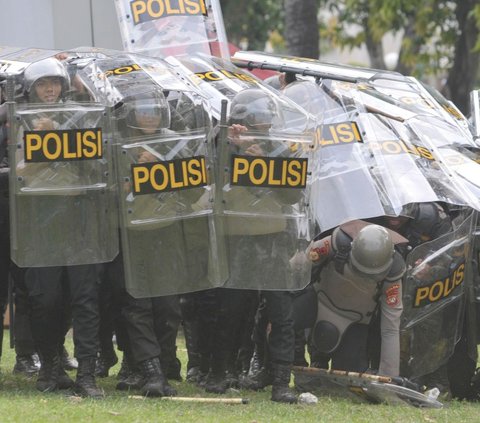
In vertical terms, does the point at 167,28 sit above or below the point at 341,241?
above

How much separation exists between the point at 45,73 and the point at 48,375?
6.75 ft

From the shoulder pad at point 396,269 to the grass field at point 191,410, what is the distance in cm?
88

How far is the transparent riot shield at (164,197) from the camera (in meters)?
8.23

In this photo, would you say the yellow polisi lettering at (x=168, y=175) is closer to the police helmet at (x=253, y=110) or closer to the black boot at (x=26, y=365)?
the police helmet at (x=253, y=110)

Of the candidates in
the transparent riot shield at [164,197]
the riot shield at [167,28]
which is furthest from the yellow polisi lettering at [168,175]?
the riot shield at [167,28]

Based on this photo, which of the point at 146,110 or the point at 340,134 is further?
the point at 340,134

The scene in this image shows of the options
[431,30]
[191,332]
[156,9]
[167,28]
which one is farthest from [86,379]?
[431,30]

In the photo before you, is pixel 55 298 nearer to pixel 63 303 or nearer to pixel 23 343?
pixel 63 303

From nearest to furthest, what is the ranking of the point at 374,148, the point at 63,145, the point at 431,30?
1. the point at 63,145
2. the point at 374,148
3. the point at 431,30

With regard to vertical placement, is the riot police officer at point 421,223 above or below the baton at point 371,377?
above

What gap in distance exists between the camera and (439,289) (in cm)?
920

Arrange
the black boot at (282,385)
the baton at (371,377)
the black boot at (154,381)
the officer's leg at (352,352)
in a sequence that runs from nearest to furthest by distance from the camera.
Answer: the black boot at (154,381) → the black boot at (282,385) → the baton at (371,377) → the officer's leg at (352,352)

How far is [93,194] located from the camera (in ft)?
27.3

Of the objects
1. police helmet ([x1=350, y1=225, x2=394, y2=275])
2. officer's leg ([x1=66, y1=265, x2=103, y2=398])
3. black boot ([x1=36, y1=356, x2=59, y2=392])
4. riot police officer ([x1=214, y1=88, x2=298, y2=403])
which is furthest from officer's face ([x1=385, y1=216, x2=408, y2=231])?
black boot ([x1=36, y1=356, x2=59, y2=392])
